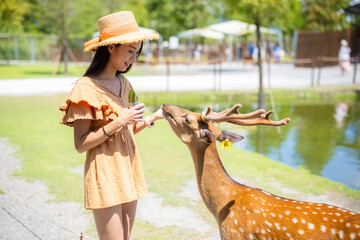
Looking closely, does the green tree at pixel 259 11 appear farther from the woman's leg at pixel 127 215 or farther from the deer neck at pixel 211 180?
the woman's leg at pixel 127 215

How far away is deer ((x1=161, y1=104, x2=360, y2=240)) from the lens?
7.79 feet

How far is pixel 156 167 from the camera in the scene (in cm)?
626

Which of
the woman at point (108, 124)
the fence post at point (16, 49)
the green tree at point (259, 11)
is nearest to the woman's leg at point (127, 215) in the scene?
the woman at point (108, 124)

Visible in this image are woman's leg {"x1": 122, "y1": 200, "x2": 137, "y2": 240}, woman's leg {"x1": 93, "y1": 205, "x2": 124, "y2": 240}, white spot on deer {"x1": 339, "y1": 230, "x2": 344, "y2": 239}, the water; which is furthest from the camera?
the water

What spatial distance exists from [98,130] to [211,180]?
875mm

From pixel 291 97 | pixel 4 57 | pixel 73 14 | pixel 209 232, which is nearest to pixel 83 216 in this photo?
pixel 209 232

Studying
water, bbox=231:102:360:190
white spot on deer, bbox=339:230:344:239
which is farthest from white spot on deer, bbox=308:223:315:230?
water, bbox=231:102:360:190

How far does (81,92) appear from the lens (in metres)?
2.45

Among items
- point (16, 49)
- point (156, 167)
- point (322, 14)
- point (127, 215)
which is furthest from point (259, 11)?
point (322, 14)

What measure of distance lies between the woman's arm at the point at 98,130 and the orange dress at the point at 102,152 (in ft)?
0.22

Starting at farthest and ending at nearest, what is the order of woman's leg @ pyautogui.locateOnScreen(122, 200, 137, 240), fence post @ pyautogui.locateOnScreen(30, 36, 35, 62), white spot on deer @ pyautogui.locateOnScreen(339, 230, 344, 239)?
fence post @ pyautogui.locateOnScreen(30, 36, 35, 62), woman's leg @ pyautogui.locateOnScreen(122, 200, 137, 240), white spot on deer @ pyautogui.locateOnScreen(339, 230, 344, 239)

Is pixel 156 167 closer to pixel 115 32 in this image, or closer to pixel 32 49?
pixel 115 32

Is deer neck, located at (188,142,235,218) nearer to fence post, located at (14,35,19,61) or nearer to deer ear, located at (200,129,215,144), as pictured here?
deer ear, located at (200,129,215,144)

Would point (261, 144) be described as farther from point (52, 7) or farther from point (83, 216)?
point (52, 7)
